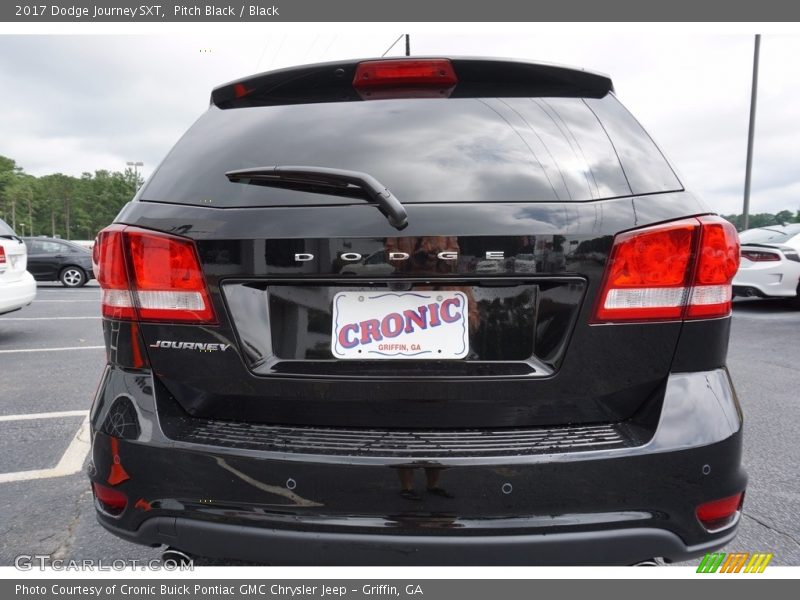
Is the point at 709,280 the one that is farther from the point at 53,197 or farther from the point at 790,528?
the point at 53,197

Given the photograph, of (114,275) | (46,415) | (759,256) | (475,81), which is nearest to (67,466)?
(46,415)

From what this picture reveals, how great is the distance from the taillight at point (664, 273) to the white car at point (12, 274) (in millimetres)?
7207

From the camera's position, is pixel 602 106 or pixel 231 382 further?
pixel 602 106

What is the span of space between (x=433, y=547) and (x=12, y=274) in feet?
23.5

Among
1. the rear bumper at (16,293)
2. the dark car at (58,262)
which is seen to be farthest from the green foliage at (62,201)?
the rear bumper at (16,293)

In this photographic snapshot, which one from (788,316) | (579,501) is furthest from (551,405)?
(788,316)

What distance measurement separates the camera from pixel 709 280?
1393 mm

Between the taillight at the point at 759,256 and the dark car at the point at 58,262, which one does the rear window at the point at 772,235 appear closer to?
the taillight at the point at 759,256

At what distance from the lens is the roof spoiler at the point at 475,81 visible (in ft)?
5.43

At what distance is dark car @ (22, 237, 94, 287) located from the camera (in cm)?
1566

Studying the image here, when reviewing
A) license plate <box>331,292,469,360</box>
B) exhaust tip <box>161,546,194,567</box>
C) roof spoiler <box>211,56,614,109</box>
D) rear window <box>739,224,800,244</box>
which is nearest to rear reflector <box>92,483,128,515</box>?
exhaust tip <box>161,546,194,567</box>

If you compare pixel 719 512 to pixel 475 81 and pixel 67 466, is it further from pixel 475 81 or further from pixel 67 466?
pixel 67 466

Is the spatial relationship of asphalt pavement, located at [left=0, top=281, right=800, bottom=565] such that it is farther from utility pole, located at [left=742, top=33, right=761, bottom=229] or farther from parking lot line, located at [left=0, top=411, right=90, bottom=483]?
utility pole, located at [left=742, top=33, right=761, bottom=229]

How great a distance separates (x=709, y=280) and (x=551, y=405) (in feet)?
1.78
